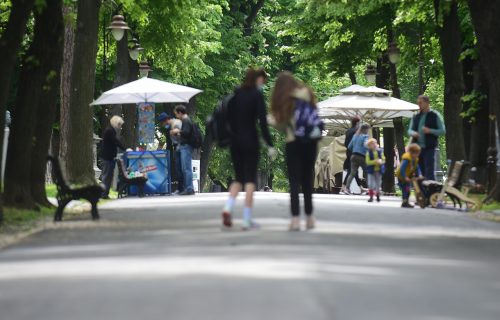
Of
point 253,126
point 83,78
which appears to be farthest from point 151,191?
point 253,126

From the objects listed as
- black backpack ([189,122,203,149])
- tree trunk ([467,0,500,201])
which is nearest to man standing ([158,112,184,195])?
black backpack ([189,122,203,149])

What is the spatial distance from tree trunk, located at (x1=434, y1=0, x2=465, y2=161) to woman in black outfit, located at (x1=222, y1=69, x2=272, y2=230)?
1466cm

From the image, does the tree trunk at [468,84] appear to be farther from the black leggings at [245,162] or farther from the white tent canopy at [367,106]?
the black leggings at [245,162]

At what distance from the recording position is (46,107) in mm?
24734

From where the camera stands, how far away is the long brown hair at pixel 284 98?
1680 cm

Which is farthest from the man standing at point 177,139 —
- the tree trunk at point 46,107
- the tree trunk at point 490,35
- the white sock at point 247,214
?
the white sock at point 247,214

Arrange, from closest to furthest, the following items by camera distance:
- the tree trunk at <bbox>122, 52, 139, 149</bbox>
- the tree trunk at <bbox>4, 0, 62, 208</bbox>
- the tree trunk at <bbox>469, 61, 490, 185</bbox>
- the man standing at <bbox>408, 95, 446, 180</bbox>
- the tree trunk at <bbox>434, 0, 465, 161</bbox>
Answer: the tree trunk at <bbox>4, 0, 62, 208</bbox>, the man standing at <bbox>408, 95, 446, 180</bbox>, the tree trunk at <bbox>434, 0, 465, 161</bbox>, the tree trunk at <bbox>469, 61, 490, 185</bbox>, the tree trunk at <bbox>122, 52, 139, 149</bbox>

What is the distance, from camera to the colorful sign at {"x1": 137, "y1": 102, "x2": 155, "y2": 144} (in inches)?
1458

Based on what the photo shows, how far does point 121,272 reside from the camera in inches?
453

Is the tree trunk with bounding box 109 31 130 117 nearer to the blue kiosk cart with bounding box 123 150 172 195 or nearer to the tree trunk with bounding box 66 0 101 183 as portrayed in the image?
the blue kiosk cart with bounding box 123 150 172 195

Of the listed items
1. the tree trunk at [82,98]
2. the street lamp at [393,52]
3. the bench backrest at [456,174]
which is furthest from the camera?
the street lamp at [393,52]

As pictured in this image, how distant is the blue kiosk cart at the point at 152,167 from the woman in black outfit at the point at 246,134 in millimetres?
17247

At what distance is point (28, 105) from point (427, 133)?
7.33 m

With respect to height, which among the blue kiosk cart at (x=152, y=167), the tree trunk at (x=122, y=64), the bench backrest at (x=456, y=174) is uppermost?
the tree trunk at (x=122, y=64)
